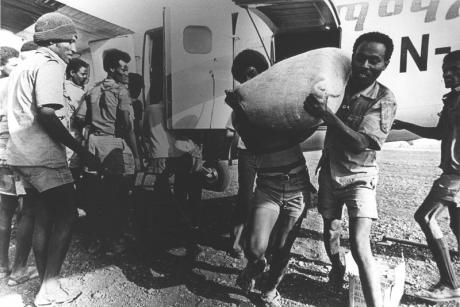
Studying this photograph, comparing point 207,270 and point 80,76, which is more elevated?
point 80,76

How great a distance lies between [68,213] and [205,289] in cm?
94

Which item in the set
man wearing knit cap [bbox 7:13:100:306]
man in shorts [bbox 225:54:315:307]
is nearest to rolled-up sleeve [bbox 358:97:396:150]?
man in shorts [bbox 225:54:315:307]

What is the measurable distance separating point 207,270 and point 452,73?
1.91 m

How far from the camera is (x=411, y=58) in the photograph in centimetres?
296

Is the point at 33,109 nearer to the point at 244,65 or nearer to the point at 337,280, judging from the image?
the point at 244,65

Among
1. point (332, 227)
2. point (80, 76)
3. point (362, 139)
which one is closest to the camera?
point (362, 139)

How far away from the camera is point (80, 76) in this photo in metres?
3.13

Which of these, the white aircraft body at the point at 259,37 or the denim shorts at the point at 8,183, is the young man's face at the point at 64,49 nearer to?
the denim shorts at the point at 8,183

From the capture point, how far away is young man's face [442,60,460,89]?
180 cm

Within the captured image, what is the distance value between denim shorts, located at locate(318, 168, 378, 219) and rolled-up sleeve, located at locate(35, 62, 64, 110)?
1485 mm

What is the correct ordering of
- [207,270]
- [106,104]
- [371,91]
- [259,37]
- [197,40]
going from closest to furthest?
[371,91] < [207,270] < [106,104] < [259,37] < [197,40]

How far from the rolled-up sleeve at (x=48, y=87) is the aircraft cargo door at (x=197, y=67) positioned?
6.37 feet

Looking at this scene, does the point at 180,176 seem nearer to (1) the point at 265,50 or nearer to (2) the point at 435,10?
(1) the point at 265,50

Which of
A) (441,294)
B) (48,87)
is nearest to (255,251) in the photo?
(441,294)
